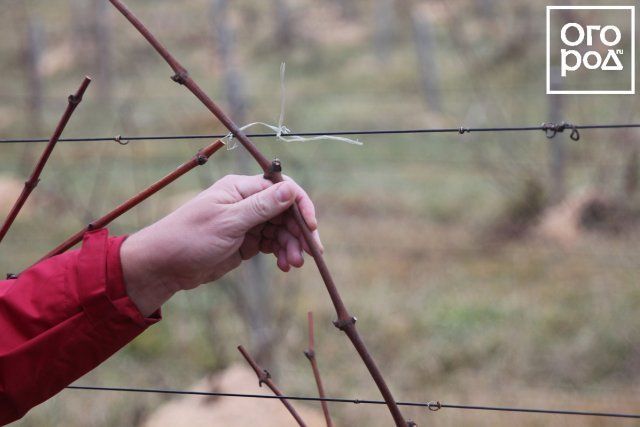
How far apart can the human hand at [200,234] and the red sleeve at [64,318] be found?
23 millimetres

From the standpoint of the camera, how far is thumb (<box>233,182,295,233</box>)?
1000 mm

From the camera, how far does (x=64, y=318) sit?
102 cm

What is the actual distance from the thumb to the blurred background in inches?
69.7

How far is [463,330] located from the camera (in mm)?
3988

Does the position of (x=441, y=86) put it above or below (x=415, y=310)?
above

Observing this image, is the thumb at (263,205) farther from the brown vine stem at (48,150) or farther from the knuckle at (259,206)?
the brown vine stem at (48,150)

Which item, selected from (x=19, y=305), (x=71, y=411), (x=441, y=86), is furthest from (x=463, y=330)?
(x=441, y=86)

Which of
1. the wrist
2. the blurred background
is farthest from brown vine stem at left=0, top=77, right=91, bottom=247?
the blurred background

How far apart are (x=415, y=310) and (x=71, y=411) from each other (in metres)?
1.77

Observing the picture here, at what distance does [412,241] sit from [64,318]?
4.20 metres

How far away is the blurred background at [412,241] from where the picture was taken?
350cm

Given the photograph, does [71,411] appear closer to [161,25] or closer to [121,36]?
[121,36]

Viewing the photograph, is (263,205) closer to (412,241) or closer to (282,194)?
(282,194)

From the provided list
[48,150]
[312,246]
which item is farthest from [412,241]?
[312,246]
